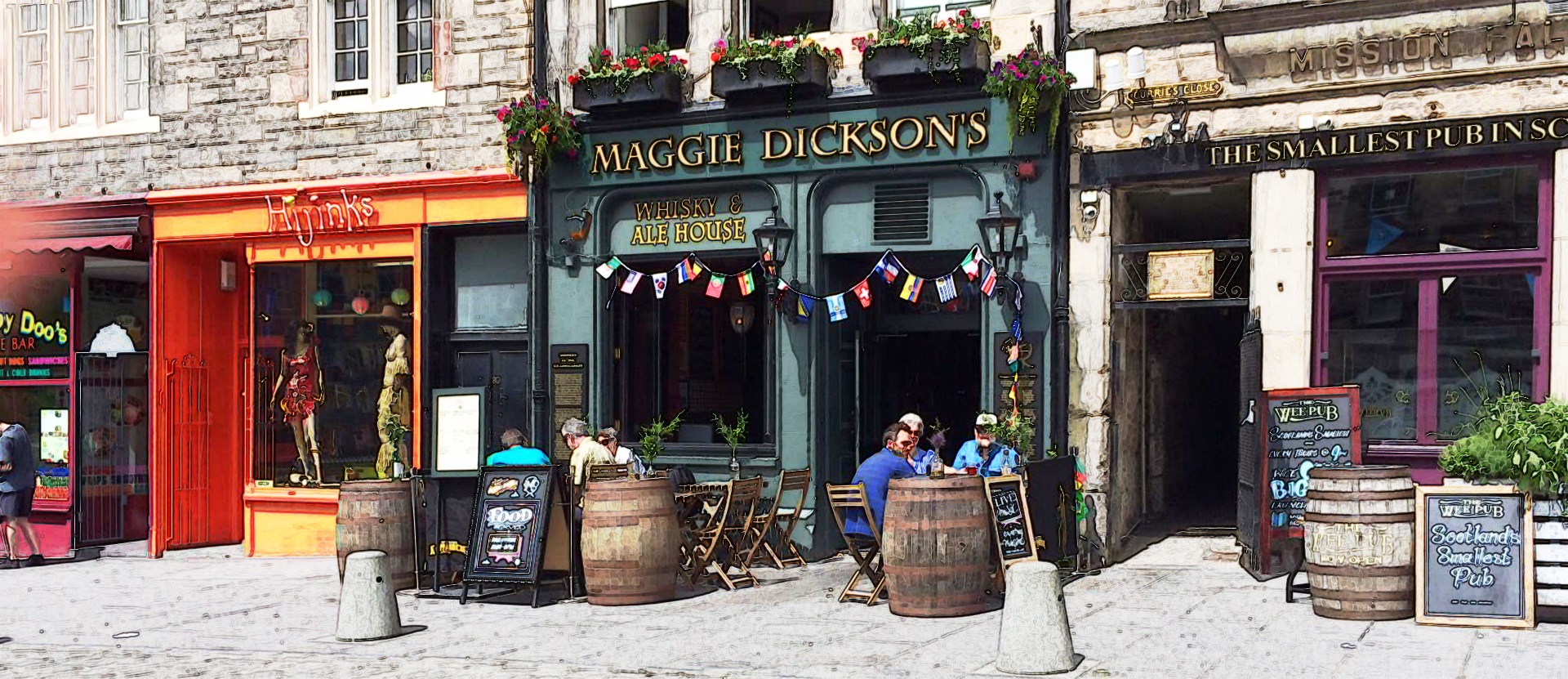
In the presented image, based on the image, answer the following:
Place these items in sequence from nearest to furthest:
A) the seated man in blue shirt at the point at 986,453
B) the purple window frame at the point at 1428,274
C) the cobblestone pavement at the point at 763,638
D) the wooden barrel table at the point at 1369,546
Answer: the cobblestone pavement at the point at 763,638 → the wooden barrel table at the point at 1369,546 → the purple window frame at the point at 1428,274 → the seated man in blue shirt at the point at 986,453

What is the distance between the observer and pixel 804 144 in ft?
46.8

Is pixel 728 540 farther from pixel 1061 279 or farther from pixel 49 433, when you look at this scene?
pixel 49 433

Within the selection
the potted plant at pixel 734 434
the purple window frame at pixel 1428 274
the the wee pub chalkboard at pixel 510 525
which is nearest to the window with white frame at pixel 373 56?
the potted plant at pixel 734 434

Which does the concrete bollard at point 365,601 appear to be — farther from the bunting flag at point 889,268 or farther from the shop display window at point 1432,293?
the shop display window at point 1432,293

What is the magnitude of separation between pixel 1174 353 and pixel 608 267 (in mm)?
5617

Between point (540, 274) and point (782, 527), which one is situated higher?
point (540, 274)

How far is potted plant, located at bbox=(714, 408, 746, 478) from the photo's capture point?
14359 mm

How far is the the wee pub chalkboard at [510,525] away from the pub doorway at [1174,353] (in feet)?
15.4

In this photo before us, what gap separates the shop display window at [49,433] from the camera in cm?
1728

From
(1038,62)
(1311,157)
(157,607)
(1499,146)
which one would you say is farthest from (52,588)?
(1499,146)

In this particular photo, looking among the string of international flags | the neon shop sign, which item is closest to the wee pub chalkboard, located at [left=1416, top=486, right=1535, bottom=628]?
the string of international flags

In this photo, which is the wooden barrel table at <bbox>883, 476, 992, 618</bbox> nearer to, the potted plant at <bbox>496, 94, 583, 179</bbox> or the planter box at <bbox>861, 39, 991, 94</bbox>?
the planter box at <bbox>861, 39, 991, 94</bbox>

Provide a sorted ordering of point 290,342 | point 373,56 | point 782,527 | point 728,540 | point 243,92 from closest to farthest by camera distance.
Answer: point 728,540
point 782,527
point 373,56
point 243,92
point 290,342

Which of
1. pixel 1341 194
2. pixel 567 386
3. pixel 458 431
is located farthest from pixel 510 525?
pixel 1341 194
